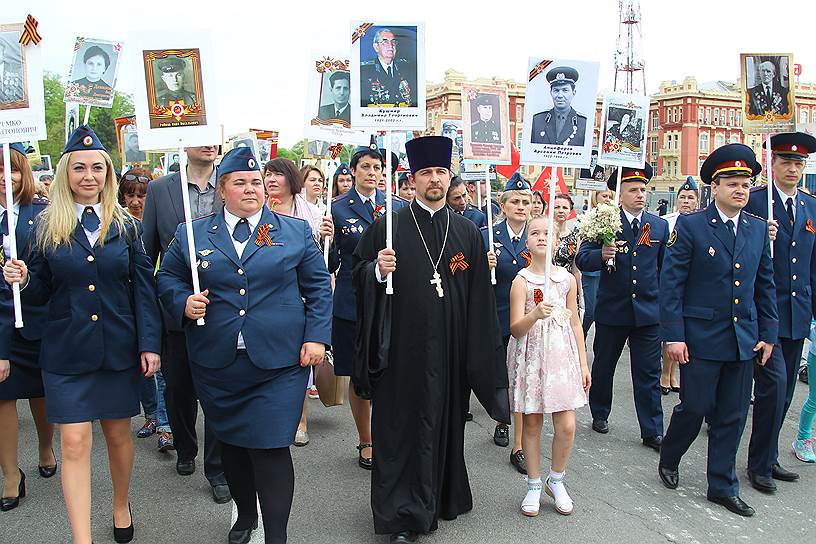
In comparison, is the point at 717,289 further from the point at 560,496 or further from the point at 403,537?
the point at 403,537

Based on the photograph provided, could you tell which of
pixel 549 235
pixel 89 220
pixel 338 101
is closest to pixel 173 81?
pixel 89 220

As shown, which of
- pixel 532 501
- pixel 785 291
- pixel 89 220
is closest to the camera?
pixel 89 220

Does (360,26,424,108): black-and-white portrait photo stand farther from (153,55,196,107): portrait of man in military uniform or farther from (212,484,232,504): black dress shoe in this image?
(212,484,232,504): black dress shoe

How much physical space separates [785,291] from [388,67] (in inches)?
133

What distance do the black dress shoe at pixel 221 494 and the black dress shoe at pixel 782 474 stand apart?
3.95 metres

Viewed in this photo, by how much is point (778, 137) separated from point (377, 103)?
10.3 ft

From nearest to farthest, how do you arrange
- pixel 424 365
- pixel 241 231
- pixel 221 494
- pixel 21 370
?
pixel 241 231 < pixel 424 365 < pixel 21 370 < pixel 221 494

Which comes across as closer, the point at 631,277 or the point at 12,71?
the point at 12,71

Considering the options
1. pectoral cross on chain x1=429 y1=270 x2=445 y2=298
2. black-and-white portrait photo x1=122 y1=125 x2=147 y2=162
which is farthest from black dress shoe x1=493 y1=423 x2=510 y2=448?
black-and-white portrait photo x1=122 y1=125 x2=147 y2=162

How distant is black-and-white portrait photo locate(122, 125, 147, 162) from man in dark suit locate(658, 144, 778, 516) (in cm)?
806

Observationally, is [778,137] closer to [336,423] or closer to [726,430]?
[726,430]

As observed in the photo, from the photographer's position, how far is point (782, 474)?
547 cm

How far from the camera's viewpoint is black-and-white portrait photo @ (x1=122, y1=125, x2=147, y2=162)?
1062 cm

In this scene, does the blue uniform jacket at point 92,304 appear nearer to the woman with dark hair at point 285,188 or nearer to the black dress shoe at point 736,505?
the woman with dark hair at point 285,188
